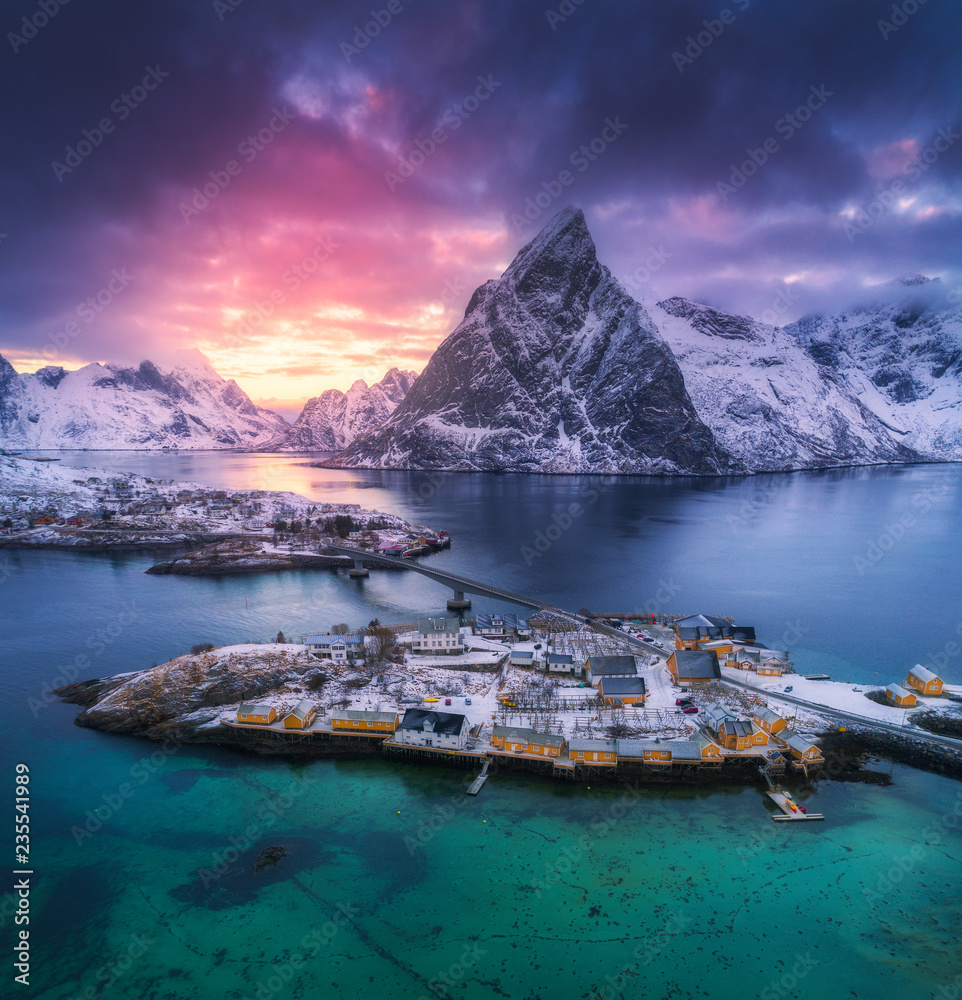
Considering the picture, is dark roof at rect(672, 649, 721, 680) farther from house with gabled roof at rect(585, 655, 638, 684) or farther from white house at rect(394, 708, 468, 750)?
white house at rect(394, 708, 468, 750)

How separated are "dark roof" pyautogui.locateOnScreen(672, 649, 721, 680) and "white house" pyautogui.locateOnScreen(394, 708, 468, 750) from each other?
1753 cm

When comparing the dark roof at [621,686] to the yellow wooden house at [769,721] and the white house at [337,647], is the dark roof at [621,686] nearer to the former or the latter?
the yellow wooden house at [769,721]

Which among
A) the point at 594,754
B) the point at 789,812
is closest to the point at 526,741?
the point at 594,754

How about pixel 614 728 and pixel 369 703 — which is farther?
pixel 369 703

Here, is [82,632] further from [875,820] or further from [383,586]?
[875,820]

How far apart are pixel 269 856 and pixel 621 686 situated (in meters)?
23.8

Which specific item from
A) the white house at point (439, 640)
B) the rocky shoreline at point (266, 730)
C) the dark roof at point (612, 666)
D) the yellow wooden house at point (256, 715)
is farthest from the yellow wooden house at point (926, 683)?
the yellow wooden house at point (256, 715)

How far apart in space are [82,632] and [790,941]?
61709 mm

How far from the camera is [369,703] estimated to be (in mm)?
36562

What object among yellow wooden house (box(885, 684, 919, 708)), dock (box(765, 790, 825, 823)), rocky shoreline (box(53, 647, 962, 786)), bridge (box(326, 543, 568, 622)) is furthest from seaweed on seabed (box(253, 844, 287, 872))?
yellow wooden house (box(885, 684, 919, 708))

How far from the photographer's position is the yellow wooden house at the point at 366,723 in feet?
110

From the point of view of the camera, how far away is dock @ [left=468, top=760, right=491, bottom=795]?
1134 inches

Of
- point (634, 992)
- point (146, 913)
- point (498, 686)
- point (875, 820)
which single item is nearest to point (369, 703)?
point (498, 686)

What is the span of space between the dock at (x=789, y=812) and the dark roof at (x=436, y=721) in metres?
17.4
